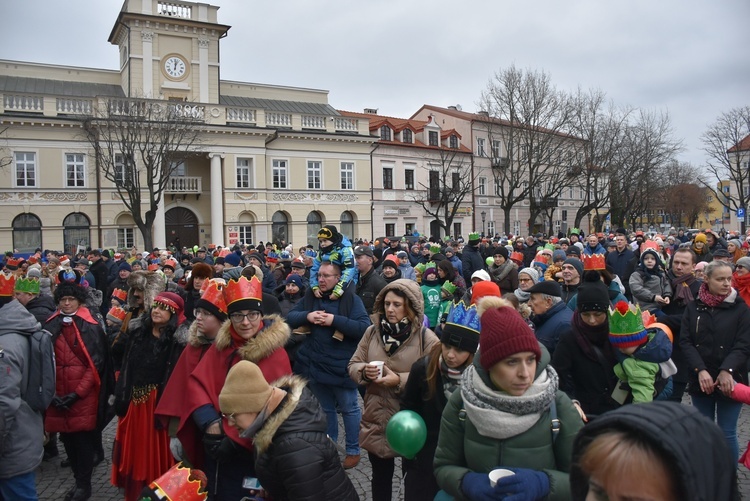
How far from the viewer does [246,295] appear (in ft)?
12.9

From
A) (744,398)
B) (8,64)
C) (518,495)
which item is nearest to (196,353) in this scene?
(518,495)

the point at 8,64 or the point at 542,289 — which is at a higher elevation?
the point at 8,64

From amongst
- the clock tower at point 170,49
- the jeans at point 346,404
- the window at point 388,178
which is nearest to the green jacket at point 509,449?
the jeans at point 346,404

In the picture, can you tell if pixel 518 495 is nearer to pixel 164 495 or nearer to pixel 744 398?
pixel 164 495

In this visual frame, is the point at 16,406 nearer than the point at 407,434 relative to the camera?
No

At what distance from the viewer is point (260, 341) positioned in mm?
3779

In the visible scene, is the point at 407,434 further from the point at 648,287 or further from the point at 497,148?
the point at 497,148

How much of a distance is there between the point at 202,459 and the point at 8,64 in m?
41.2

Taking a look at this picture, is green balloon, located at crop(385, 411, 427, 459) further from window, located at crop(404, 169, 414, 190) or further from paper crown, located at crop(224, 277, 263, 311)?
window, located at crop(404, 169, 414, 190)

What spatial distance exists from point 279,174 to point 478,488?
37737 mm

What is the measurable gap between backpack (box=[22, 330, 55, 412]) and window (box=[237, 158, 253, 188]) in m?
34.1

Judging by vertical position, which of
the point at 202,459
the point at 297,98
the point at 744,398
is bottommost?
the point at 202,459

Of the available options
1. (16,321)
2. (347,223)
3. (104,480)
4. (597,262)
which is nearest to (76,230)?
(347,223)

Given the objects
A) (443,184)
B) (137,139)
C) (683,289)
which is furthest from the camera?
(443,184)
